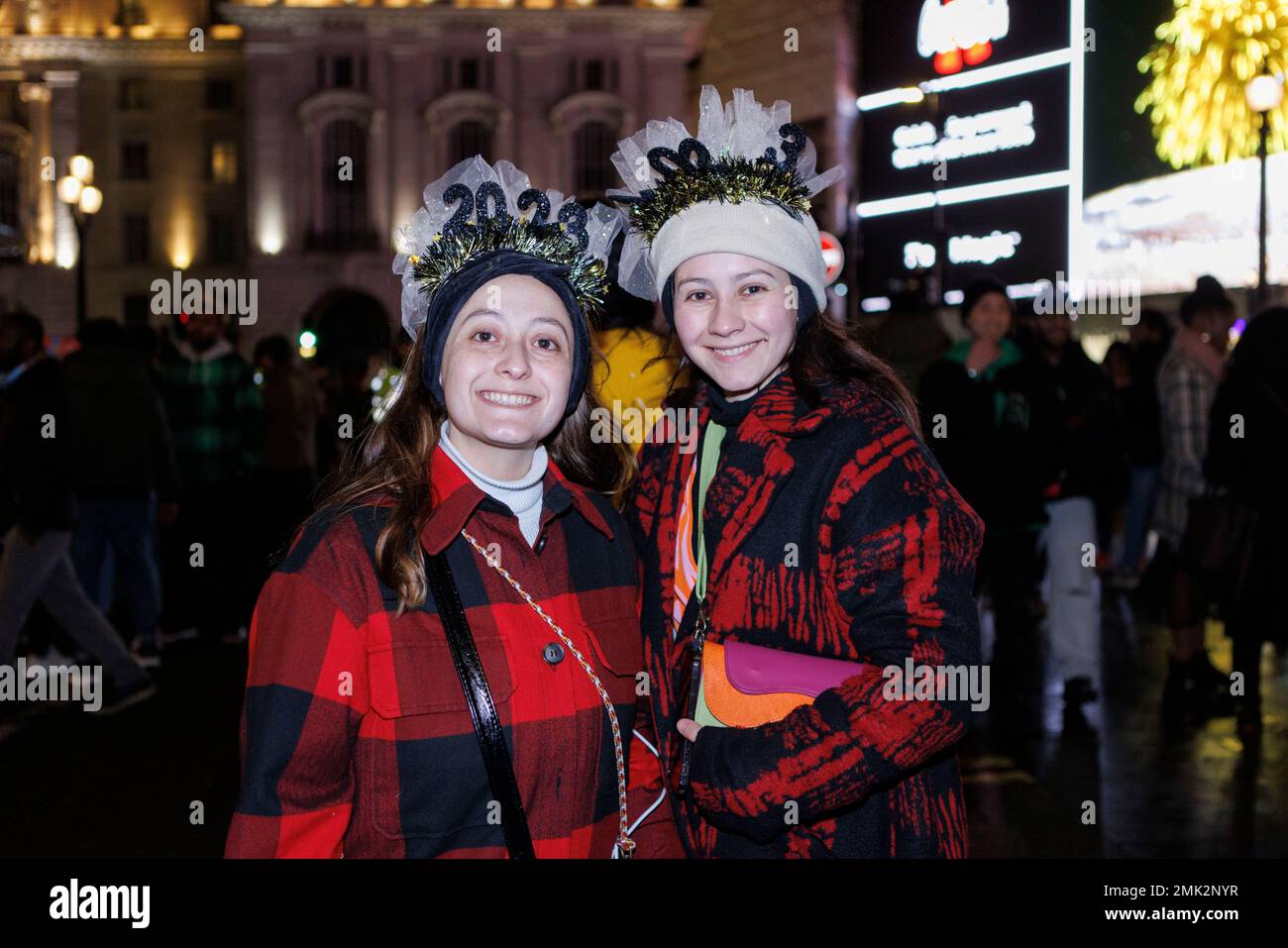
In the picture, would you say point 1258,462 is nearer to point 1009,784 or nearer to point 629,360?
point 1009,784

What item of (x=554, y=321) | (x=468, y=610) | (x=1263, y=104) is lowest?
(x=468, y=610)

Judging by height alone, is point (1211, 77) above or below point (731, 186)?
above

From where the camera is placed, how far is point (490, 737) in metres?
2.11

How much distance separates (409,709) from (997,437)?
4999mm

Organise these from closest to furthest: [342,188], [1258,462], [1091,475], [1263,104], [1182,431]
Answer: [1258,462] < [1091,475] < [1182,431] < [1263,104] < [342,188]

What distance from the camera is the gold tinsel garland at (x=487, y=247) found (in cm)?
240

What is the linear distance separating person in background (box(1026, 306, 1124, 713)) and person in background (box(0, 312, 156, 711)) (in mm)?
5413

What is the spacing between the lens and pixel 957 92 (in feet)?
74.6

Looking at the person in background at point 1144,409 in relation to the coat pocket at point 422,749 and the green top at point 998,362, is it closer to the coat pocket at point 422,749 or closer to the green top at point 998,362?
the green top at point 998,362

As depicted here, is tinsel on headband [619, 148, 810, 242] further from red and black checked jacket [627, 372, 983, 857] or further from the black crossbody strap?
the black crossbody strap

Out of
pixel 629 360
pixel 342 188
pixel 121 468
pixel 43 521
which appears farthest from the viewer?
pixel 342 188

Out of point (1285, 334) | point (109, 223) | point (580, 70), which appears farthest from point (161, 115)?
point (1285, 334)

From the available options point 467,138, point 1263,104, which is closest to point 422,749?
point 1263,104
